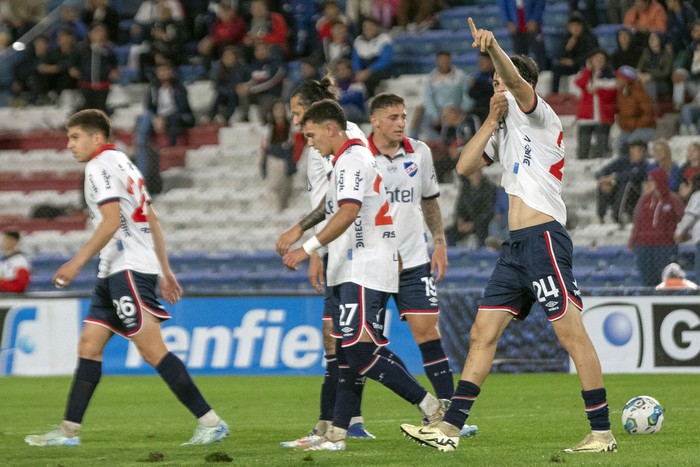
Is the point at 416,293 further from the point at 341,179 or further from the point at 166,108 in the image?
the point at 166,108

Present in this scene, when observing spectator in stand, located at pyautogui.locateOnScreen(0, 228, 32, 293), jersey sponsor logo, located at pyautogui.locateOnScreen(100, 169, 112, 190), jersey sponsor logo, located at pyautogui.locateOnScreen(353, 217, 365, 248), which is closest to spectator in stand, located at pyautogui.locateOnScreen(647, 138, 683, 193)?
spectator in stand, located at pyautogui.locateOnScreen(0, 228, 32, 293)

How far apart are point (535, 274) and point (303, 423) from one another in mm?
3253

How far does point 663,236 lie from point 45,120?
453 inches

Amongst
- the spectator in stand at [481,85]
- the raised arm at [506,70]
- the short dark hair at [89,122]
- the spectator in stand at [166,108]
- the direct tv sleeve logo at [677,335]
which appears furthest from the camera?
the spectator in stand at [166,108]

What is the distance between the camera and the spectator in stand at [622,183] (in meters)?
15.5

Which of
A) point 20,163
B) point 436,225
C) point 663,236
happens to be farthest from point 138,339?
point 20,163

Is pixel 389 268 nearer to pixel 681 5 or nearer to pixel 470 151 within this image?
pixel 470 151

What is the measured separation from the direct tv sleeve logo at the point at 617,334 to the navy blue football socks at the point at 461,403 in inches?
267

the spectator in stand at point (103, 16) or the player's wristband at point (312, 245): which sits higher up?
the spectator in stand at point (103, 16)

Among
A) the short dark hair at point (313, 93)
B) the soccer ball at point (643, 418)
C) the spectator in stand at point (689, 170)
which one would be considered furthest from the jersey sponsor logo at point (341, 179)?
the spectator in stand at point (689, 170)

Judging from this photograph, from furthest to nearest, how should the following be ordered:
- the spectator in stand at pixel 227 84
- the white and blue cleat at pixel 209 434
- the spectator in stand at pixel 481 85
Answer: the spectator in stand at pixel 227 84, the spectator in stand at pixel 481 85, the white and blue cleat at pixel 209 434

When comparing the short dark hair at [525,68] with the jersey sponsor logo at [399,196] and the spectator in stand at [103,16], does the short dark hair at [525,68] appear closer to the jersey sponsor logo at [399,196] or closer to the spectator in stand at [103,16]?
the jersey sponsor logo at [399,196]

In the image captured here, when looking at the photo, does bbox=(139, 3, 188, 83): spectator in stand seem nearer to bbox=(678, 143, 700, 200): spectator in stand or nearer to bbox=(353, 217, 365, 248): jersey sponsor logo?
bbox=(678, 143, 700, 200): spectator in stand

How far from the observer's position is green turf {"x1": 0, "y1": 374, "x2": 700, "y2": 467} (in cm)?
754
